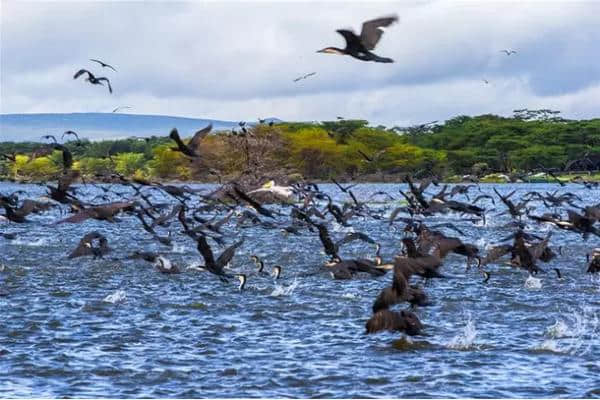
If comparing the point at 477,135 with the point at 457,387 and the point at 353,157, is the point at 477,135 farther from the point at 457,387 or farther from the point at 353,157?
the point at 457,387

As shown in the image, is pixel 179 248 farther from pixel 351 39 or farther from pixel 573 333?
pixel 351 39

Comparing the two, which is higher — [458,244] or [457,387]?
[458,244]

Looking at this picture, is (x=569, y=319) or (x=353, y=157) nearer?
(x=569, y=319)

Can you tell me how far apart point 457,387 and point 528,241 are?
11400mm

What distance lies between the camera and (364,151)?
14438 cm

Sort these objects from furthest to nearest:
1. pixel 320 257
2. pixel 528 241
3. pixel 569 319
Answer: pixel 320 257
pixel 528 241
pixel 569 319

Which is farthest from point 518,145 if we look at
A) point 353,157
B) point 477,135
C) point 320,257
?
point 320,257

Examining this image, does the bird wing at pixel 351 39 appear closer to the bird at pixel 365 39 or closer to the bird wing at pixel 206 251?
the bird at pixel 365 39

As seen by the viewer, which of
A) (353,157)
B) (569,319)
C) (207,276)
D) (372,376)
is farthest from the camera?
(353,157)

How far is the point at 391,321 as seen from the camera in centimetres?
1633

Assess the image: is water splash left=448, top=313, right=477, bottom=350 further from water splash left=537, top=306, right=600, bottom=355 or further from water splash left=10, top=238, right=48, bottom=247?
water splash left=10, top=238, right=48, bottom=247

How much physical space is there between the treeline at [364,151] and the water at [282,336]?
57.0 m

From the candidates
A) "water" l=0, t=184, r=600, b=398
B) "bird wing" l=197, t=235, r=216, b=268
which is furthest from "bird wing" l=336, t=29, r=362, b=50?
"water" l=0, t=184, r=600, b=398

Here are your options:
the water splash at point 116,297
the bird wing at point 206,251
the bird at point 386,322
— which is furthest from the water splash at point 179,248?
the bird at point 386,322
